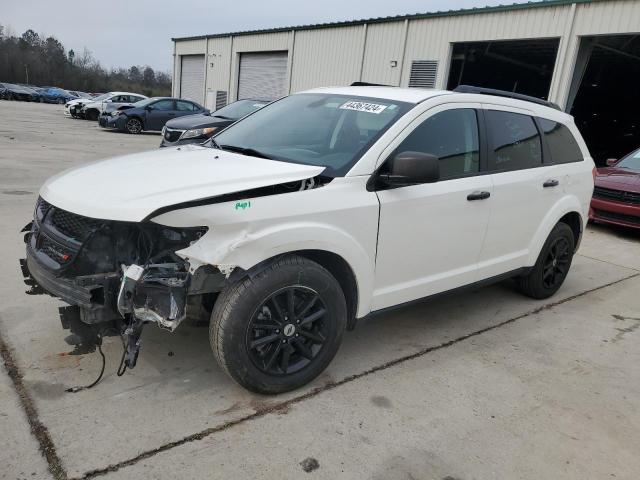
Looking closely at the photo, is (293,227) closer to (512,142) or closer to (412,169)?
(412,169)

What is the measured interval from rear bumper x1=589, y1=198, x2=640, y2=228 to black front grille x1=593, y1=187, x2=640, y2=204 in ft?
0.21

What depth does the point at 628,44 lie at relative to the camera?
1548 cm

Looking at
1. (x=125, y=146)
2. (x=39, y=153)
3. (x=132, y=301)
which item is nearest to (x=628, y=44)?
(x=125, y=146)

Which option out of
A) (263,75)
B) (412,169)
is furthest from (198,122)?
(263,75)

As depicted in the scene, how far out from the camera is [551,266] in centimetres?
487

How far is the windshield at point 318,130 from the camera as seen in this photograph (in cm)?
323

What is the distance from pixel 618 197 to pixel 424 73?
8.79m

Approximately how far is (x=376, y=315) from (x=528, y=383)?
1.09 m

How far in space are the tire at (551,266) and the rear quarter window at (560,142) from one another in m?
0.62

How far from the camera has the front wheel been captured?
800 inches

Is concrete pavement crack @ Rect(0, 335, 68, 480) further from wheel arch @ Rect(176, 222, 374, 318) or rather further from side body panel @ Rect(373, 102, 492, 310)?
side body panel @ Rect(373, 102, 492, 310)

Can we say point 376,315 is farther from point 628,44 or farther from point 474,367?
point 628,44

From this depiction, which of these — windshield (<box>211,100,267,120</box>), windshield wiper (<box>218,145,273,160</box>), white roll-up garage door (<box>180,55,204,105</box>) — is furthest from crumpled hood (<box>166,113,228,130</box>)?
white roll-up garage door (<box>180,55,204,105</box>)

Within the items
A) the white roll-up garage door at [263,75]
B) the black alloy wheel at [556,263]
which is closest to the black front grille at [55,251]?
the black alloy wheel at [556,263]
